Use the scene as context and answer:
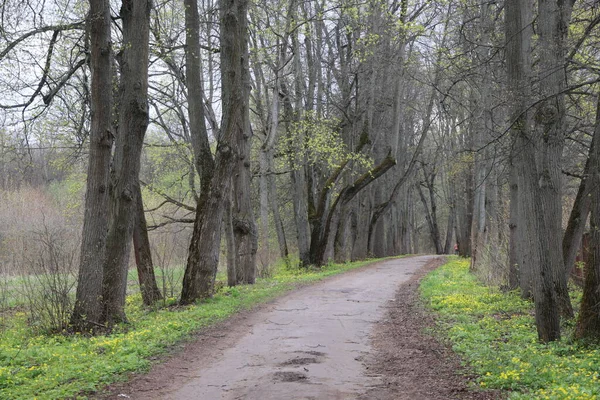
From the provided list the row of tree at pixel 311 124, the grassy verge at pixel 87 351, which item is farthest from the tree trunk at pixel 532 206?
the grassy verge at pixel 87 351

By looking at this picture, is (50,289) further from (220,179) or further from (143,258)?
(220,179)

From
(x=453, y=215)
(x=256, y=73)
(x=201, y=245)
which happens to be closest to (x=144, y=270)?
(x=201, y=245)

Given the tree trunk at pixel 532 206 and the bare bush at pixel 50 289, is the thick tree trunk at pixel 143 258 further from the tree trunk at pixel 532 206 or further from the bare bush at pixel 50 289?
the tree trunk at pixel 532 206

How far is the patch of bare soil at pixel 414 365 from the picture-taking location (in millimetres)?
5922

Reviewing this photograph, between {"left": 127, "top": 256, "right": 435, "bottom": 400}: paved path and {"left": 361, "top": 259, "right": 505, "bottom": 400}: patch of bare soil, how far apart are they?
0.68ft

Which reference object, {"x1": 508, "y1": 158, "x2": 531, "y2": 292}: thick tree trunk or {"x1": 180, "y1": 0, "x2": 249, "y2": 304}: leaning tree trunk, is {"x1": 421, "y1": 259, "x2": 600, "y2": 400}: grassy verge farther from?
{"x1": 180, "y1": 0, "x2": 249, "y2": 304}: leaning tree trunk

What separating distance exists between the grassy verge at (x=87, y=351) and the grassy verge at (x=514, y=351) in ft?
14.3

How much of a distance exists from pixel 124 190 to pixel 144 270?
12.2ft

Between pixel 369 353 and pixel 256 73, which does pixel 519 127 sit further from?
pixel 256 73

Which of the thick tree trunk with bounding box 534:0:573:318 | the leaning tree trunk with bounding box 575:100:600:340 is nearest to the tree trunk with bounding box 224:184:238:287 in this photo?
the thick tree trunk with bounding box 534:0:573:318

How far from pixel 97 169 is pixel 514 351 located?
7.48 m

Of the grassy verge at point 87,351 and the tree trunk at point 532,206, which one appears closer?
the grassy verge at point 87,351

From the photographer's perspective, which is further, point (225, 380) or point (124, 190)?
point (124, 190)

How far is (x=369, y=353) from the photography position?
8.03 meters
